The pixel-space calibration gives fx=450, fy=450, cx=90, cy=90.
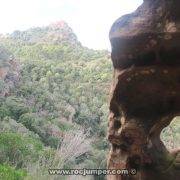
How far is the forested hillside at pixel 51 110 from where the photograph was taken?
49.6 ft

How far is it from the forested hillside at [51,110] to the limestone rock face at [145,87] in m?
5.91

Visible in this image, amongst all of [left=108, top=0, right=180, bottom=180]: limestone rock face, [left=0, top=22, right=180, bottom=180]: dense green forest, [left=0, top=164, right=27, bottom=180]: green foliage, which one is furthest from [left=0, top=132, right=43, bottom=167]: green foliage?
[left=108, top=0, right=180, bottom=180]: limestone rock face

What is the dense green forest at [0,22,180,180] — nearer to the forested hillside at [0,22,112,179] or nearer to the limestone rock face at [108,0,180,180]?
the forested hillside at [0,22,112,179]

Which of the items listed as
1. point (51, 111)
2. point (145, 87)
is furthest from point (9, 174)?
point (51, 111)

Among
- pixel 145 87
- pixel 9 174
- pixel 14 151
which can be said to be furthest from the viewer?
pixel 14 151

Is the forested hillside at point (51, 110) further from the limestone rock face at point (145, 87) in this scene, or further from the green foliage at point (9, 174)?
the limestone rock face at point (145, 87)

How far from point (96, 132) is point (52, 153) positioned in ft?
37.0

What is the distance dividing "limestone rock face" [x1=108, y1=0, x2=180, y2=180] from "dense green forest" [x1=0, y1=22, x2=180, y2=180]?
5.88 m

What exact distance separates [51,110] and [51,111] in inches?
2.6

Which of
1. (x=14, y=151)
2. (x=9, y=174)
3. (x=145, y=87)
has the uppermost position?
(x=145, y=87)

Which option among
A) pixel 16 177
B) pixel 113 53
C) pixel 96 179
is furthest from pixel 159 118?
pixel 96 179

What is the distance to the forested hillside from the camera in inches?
595

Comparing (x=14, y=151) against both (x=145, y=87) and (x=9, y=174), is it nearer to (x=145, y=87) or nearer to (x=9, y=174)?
(x=9, y=174)

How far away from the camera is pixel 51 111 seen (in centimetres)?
2739
